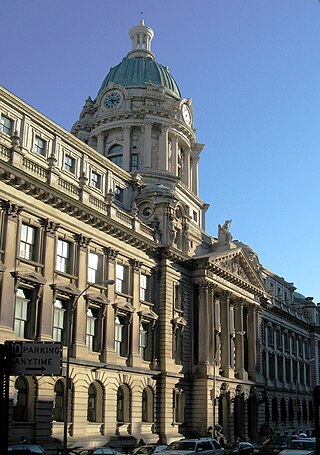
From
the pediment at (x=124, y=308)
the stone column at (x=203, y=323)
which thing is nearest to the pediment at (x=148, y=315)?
the pediment at (x=124, y=308)

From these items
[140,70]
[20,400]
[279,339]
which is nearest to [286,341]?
[279,339]

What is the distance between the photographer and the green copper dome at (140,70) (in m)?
75.6

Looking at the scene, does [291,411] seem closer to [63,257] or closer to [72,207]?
[63,257]

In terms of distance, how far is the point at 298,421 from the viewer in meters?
84.4

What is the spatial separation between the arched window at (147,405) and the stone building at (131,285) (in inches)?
3.1

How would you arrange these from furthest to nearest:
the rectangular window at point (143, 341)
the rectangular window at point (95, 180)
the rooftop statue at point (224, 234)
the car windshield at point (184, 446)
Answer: the rooftop statue at point (224, 234) → the rectangular window at point (95, 180) → the rectangular window at point (143, 341) → the car windshield at point (184, 446)

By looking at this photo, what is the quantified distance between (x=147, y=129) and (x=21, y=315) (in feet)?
123

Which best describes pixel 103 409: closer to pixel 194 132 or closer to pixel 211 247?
pixel 211 247

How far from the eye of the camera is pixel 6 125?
42.8 metres

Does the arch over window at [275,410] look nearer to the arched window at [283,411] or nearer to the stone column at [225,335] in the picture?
the arched window at [283,411]

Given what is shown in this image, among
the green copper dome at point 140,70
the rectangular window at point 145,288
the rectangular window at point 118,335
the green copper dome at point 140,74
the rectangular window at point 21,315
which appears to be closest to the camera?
the rectangular window at point 21,315

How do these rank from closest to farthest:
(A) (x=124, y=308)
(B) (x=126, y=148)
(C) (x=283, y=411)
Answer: (A) (x=124, y=308)
(B) (x=126, y=148)
(C) (x=283, y=411)

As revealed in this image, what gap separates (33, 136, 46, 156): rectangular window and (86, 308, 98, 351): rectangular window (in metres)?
12.1

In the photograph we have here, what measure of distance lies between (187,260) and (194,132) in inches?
1002
